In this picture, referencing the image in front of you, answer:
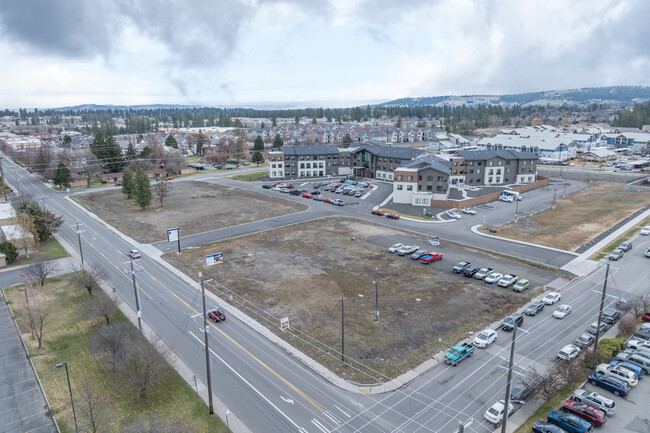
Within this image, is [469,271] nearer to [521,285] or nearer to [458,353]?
[521,285]

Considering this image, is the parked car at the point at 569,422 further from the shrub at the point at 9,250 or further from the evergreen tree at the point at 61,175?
the evergreen tree at the point at 61,175

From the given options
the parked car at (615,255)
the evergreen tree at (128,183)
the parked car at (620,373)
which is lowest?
the parked car at (620,373)

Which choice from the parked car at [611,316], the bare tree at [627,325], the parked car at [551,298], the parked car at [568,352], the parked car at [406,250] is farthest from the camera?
Result: the parked car at [406,250]

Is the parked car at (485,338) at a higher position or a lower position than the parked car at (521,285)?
lower

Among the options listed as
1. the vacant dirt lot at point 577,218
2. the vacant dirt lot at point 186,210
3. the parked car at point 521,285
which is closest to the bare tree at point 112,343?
the vacant dirt lot at point 186,210

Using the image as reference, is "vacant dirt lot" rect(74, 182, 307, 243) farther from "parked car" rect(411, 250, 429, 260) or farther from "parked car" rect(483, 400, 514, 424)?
"parked car" rect(483, 400, 514, 424)

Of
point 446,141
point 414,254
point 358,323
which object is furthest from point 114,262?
point 446,141

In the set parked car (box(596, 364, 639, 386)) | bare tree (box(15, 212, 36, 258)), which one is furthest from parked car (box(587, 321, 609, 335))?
bare tree (box(15, 212, 36, 258))
